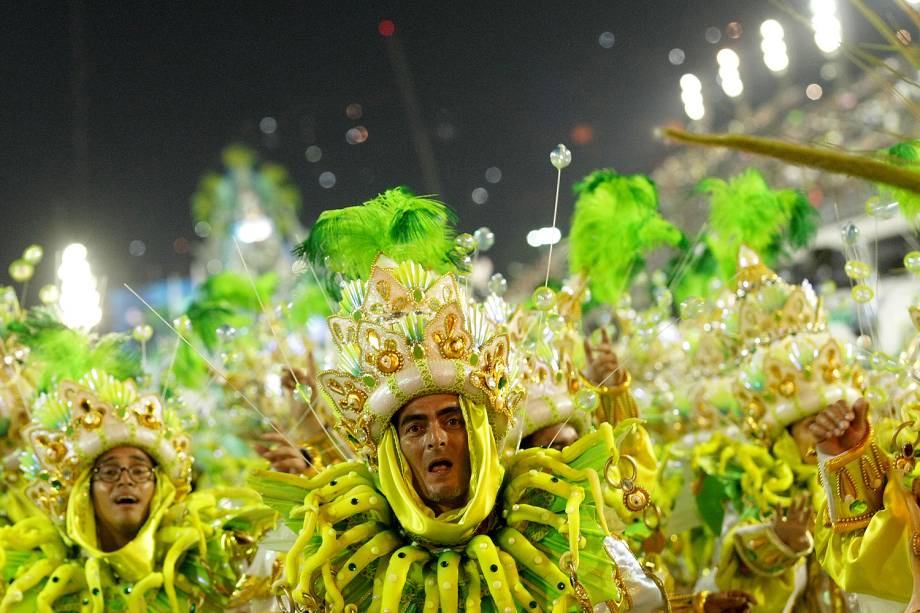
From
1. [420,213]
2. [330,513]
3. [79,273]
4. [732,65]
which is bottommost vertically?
[330,513]

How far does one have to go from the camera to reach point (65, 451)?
4516mm

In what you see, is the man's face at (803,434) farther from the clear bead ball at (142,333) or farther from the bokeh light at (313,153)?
the bokeh light at (313,153)

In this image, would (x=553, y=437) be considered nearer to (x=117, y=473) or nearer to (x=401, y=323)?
(x=401, y=323)

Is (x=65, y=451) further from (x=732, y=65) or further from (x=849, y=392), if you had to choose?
(x=732, y=65)

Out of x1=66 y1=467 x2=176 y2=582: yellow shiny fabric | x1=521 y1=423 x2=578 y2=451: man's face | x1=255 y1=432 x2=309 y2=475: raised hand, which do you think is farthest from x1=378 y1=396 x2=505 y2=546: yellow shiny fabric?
x1=66 y1=467 x2=176 y2=582: yellow shiny fabric

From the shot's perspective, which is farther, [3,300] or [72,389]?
[3,300]

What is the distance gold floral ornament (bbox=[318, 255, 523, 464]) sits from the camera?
337 cm

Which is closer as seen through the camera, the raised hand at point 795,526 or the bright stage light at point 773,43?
the raised hand at point 795,526

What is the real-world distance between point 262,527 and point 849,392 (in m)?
2.59

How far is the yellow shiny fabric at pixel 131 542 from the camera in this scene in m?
4.23

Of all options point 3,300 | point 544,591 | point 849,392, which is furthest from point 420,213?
point 3,300

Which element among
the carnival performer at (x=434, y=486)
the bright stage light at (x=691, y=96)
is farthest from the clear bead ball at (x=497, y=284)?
the bright stage light at (x=691, y=96)

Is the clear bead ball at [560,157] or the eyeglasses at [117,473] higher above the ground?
the clear bead ball at [560,157]

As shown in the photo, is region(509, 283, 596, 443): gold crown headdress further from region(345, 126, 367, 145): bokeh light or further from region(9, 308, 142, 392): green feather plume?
region(345, 126, 367, 145): bokeh light
